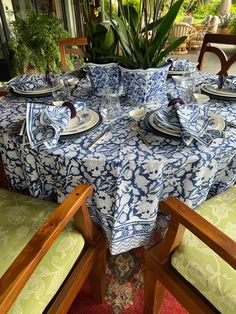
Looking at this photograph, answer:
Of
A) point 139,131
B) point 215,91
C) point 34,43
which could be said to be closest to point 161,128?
point 139,131

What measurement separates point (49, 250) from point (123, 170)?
290 mm

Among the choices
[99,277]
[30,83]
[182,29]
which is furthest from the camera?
[182,29]

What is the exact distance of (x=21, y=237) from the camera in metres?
0.70

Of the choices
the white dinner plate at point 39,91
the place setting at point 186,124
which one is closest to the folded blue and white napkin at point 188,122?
the place setting at point 186,124

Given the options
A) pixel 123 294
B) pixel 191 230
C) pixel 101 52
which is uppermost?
pixel 101 52

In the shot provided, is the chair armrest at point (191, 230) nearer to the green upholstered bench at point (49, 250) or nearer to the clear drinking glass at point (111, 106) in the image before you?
the green upholstered bench at point (49, 250)

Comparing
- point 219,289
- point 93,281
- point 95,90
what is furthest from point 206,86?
point 93,281

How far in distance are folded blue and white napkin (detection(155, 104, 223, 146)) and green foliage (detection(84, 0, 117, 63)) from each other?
0.36 m

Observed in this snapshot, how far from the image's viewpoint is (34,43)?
2.82 metres

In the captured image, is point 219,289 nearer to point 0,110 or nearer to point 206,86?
point 206,86

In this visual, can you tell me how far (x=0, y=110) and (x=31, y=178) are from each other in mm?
325

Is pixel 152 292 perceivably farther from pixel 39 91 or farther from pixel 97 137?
pixel 39 91

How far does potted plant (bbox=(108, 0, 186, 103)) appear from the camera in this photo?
89 centimetres

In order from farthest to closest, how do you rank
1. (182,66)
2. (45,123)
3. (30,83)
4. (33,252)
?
(182,66) → (30,83) → (45,123) → (33,252)
